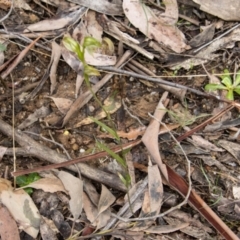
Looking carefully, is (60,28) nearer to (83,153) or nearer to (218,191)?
(83,153)

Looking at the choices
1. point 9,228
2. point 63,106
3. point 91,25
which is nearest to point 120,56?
point 91,25

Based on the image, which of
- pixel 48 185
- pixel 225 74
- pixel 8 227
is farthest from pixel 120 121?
pixel 8 227

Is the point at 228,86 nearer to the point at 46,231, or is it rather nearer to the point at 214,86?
the point at 214,86

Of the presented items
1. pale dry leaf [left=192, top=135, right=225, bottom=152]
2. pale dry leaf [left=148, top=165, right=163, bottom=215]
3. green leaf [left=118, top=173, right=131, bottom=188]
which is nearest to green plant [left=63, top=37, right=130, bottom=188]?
green leaf [left=118, top=173, right=131, bottom=188]

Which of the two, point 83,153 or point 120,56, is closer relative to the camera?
point 83,153

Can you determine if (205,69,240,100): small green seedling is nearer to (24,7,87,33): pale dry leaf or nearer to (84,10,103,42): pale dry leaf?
(84,10,103,42): pale dry leaf

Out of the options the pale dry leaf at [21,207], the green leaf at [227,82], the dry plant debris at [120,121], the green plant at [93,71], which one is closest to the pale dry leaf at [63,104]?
the dry plant debris at [120,121]
